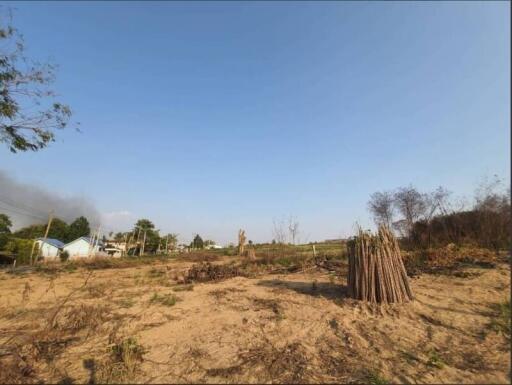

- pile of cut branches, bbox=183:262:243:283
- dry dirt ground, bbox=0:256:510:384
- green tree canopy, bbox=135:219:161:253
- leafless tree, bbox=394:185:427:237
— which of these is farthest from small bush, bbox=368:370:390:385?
green tree canopy, bbox=135:219:161:253

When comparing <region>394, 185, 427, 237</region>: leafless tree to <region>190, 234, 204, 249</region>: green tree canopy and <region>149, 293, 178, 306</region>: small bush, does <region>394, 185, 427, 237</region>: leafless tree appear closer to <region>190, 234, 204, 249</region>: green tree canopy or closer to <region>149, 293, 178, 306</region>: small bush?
<region>149, 293, 178, 306</region>: small bush

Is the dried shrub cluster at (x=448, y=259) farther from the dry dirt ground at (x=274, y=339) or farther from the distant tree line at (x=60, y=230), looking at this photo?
the distant tree line at (x=60, y=230)

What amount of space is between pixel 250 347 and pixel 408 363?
1974mm

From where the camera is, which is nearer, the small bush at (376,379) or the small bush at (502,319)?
the small bush at (376,379)

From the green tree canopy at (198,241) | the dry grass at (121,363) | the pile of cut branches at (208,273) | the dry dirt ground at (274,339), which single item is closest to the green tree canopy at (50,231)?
the green tree canopy at (198,241)

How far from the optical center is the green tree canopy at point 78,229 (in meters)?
59.0

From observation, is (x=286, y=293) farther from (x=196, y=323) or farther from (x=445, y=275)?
(x=445, y=275)

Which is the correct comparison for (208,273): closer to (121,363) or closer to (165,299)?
(165,299)

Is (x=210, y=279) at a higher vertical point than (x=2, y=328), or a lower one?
higher

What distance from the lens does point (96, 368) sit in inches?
139

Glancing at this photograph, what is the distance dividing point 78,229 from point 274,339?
221 ft

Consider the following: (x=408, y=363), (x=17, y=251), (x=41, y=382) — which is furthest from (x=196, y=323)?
(x=17, y=251)

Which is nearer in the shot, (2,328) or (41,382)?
(41,382)

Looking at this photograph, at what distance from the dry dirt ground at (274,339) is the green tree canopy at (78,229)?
61.5 metres
